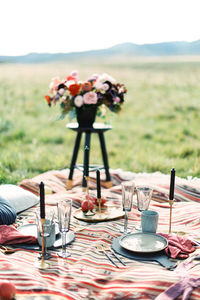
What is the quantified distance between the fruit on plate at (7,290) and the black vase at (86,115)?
298 cm

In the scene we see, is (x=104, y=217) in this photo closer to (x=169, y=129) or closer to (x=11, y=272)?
(x=11, y=272)

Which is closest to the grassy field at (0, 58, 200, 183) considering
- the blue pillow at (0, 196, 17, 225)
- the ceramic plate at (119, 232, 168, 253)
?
the blue pillow at (0, 196, 17, 225)

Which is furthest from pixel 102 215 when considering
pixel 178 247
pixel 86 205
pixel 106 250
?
pixel 178 247

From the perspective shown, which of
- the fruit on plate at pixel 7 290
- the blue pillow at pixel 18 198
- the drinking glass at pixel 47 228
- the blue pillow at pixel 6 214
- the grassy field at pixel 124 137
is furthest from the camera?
the grassy field at pixel 124 137

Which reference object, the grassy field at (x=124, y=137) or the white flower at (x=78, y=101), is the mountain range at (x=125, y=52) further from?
the white flower at (x=78, y=101)

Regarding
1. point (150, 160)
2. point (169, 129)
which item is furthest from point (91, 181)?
point (169, 129)

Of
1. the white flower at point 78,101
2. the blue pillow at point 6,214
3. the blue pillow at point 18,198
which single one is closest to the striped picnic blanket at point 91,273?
the blue pillow at point 6,214

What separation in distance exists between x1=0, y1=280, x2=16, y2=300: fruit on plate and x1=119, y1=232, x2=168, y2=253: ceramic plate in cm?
76

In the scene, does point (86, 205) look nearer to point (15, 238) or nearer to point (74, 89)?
point (15, 238)

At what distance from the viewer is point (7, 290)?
80.4 inches

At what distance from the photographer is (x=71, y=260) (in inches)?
99.8

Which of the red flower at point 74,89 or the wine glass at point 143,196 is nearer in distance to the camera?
the wine glass at point 143,196

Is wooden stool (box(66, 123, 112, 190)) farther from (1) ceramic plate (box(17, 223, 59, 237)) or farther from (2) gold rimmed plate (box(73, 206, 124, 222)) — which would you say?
(1) ceramic plate (box(17, 223, 59, 237))

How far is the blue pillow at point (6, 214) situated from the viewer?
307 cm
